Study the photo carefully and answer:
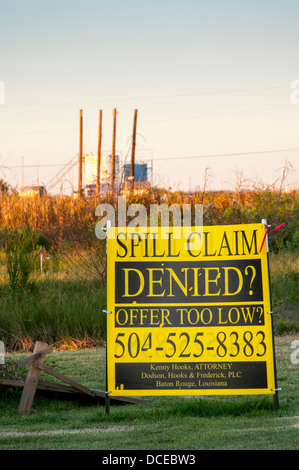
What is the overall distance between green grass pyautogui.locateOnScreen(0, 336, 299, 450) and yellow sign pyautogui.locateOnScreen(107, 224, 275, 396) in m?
0.28

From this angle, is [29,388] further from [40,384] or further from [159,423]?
[159,423]

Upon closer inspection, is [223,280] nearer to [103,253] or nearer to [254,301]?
[254,301]

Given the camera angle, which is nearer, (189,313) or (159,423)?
(159,423)

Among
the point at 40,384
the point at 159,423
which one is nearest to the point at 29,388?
the point at 40,384

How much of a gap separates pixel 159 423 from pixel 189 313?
1.12 m

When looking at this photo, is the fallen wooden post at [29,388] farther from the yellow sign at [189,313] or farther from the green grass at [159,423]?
the yellow sign at [189,313]

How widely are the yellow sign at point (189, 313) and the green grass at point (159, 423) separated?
276 mm

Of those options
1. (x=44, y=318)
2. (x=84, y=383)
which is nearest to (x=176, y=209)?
(x=44, y=318)

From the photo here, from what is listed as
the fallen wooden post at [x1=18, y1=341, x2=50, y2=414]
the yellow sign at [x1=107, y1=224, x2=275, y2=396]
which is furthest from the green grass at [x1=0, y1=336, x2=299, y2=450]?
the yellow sign at [x1=107, y1=224, x2=275, y2=396]

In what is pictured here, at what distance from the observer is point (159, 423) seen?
6.18 meters

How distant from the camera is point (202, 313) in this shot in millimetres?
6691

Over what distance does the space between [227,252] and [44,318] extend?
635 cm

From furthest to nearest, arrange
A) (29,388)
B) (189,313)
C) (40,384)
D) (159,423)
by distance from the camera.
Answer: (40,384), (29,388), (189,313), (159,423)

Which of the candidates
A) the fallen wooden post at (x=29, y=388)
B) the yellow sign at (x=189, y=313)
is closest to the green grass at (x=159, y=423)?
the fallen wooden post at (x=29, y=388)
